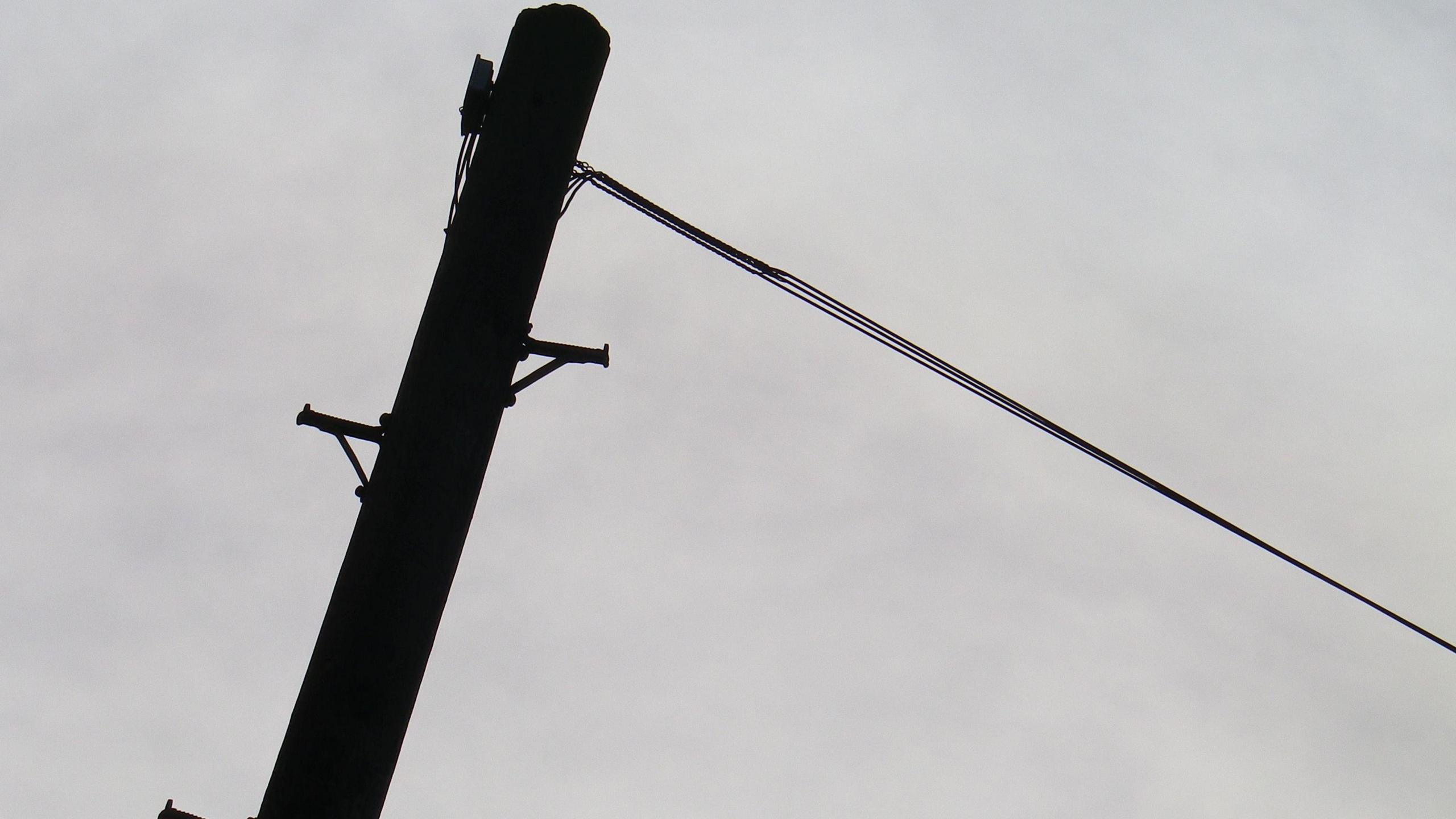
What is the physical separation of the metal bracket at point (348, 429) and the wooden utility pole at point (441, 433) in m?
0.01

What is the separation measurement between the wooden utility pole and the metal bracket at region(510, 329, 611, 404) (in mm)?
10

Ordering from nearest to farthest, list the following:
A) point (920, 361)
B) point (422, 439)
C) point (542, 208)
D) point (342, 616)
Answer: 1. point (342, 616)
2. point (422, 439)
3. point (542, 208)
4. point (920, 361)

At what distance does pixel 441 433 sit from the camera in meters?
3.96

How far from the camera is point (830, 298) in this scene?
5156 millimetres

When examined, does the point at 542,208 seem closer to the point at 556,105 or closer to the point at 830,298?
the point at 556,105

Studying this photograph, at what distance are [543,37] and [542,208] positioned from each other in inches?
28.4

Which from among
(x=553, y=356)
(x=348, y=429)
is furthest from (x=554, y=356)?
(x=348, y=429)

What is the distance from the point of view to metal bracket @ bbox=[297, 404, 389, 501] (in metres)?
4.04

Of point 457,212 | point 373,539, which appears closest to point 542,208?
point 457,212

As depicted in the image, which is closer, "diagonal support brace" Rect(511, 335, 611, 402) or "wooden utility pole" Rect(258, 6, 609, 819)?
"wooden utility pole" Rect(258, 6, 609, 819)

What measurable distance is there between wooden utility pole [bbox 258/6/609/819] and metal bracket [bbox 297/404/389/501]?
0.6 inches

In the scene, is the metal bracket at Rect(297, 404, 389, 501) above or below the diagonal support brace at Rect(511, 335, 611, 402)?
below

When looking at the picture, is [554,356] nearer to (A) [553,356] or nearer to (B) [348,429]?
(A) [553,356]

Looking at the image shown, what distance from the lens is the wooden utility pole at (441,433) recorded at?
3.54 metres
